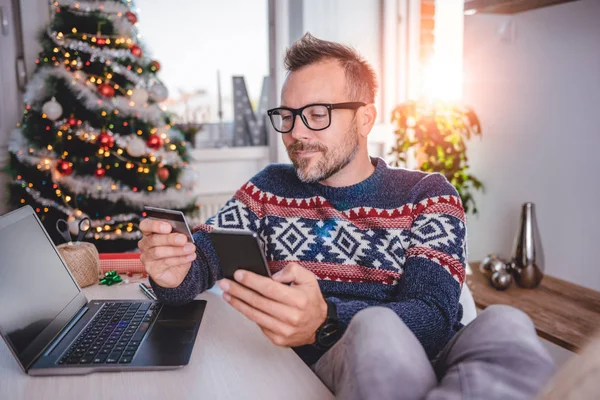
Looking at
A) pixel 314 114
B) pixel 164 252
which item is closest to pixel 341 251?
pixel 314 114

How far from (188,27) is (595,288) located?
2.94 m

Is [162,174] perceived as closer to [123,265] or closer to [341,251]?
[123,265]

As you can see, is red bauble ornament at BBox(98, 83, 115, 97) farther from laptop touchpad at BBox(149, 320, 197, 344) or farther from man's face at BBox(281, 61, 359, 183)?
laptop touchpad at BBox(149, 320, 197, 344)

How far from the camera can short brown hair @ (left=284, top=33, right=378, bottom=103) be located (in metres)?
1.44

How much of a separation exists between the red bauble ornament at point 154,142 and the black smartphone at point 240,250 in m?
2.01

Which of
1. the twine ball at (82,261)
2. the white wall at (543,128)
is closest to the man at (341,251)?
the twine ball at (82,261)

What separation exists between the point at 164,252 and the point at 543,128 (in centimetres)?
201

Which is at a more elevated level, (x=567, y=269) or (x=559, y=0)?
(x=559, y=0)

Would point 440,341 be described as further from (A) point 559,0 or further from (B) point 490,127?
(B) point 490,127

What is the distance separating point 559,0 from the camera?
210 centimetres

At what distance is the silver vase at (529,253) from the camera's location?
7.22 ft

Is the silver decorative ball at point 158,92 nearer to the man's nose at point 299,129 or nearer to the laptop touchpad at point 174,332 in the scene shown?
the man's nose at point 299,129

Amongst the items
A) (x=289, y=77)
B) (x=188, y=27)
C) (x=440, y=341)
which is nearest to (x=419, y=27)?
(x=188, y=27)

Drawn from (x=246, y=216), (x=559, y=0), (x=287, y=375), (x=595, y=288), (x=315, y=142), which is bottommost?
(x=595, y=288)
